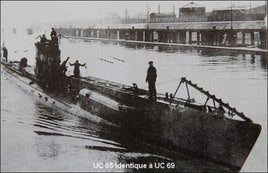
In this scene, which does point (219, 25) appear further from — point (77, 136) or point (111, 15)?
point (111, 15)

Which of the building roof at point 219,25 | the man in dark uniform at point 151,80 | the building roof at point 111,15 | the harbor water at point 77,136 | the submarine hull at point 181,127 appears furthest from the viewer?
the building roof at point 111,15

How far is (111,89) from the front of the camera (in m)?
15.6

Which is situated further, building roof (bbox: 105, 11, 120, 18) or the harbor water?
building roof (bbox: 105, 11, 120, 18)

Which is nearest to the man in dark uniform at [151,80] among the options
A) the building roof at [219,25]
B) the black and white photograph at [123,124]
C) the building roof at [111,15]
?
the black and white photograph at [123,124]

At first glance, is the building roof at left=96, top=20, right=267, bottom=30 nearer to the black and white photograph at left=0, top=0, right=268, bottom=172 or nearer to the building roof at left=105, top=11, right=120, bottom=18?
the black and white photograph at left=0, top=0, right=268, bottom=172

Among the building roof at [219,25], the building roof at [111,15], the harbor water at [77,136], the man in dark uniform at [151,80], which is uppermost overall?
the building roof at [111,15]

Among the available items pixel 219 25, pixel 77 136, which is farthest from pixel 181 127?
pixel 219 25

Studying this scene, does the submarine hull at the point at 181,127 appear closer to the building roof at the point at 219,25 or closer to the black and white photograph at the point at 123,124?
the black and white photograph at the point at 123,124

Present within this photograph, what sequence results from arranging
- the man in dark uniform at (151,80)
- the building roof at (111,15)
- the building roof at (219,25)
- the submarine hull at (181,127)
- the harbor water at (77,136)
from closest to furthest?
the submarine hull at (181,127), the harbor water at (77,136), the man in dark uniform at (151,80), the building roof at (219,25), the building roof at (111,15)

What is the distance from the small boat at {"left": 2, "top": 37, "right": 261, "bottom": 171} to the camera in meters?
10.3

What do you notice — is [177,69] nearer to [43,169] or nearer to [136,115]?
[136,115]

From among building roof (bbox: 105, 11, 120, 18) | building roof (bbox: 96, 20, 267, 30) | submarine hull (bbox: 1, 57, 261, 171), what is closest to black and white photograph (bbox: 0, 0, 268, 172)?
submarine hull (bbox: 1, 57, 261, 171)

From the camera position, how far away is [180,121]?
11.4m

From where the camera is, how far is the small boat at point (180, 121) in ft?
33.8
